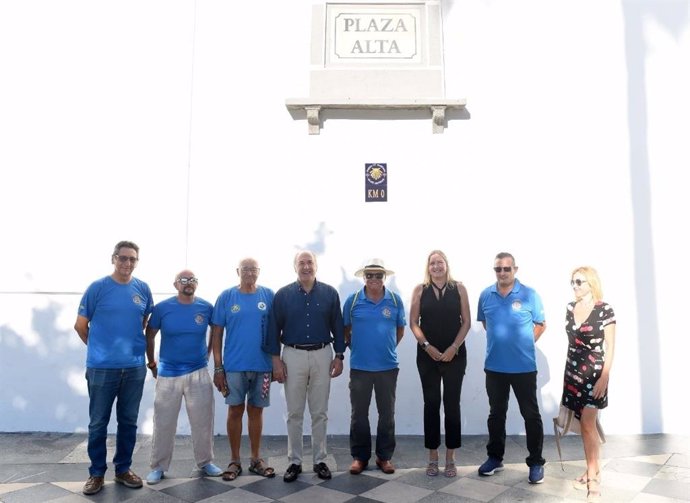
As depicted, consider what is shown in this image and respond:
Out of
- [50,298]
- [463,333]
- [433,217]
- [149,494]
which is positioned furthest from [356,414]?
[50,298]

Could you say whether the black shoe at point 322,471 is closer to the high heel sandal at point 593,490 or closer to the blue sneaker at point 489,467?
the blue sneaker at point 489,467

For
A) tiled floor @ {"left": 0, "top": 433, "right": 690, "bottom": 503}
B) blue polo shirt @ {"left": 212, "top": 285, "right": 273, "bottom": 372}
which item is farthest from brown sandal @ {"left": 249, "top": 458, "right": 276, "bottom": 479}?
blue polo shirt @ {"left": 212, "top": 285, "right": 273, "bottom": 372}

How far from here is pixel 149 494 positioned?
3828 millimetres

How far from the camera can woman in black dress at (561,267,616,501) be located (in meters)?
3.73

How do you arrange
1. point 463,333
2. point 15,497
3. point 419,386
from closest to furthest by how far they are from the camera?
point 15,497, point 463,333, point 419,386

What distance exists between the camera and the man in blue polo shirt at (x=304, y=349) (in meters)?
4.20

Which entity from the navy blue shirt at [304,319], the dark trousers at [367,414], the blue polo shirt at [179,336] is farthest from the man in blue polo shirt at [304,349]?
the blue polo shirt at [179,336]

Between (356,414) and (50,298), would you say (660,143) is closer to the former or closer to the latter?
(356,414)

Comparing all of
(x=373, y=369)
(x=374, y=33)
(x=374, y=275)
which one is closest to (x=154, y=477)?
(x=373, y=369)

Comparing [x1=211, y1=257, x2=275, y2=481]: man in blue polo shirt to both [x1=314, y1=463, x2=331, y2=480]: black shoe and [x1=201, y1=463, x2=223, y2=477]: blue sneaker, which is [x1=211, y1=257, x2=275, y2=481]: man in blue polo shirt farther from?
[x1=314, y1=463, x2=331, y2=480]: black shoe

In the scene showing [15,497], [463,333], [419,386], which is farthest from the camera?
[419,386]

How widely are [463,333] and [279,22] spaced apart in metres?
3.92

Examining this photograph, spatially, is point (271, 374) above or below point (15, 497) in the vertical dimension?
above

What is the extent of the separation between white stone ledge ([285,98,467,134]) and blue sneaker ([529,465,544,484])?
3.38 metres
